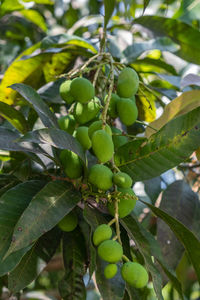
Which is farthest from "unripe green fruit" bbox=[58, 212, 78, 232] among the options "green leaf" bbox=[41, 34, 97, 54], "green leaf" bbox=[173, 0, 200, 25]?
"green leaf" bbox=[173, 0, 200, 25]

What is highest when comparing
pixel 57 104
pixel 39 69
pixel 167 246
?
pixel 39 69

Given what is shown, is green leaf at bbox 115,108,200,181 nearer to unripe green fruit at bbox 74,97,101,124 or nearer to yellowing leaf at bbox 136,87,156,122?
unripe green fruit at bbox 74,97,101,124

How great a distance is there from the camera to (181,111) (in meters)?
1.02

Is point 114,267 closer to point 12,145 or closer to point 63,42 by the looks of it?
point 12,145

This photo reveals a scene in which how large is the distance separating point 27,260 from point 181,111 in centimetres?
50

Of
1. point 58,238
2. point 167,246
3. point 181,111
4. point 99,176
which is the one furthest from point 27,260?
point 181,111

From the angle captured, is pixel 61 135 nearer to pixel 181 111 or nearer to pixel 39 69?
pixel 181 111

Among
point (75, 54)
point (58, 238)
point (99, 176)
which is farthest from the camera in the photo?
point (75, 54)

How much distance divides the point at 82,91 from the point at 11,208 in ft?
0.92

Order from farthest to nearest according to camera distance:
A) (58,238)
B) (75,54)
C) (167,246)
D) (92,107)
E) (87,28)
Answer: (87,28)
(75,54)
(167,246)
(58,238)
(92,107)

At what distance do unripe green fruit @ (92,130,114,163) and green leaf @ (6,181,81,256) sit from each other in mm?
116

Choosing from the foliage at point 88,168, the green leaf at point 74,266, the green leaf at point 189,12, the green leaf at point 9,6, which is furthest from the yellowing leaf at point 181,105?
the green leaf at point 9,6

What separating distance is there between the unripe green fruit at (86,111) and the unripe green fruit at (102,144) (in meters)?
0.13

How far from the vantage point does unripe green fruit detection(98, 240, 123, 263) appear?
68 cm
